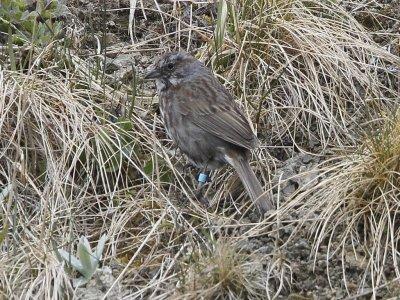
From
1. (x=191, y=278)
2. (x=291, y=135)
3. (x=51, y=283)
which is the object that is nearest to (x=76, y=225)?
(x=51, y=283)

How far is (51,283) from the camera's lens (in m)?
4.97

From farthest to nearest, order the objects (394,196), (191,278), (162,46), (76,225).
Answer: (162,46) < (76,225) < (394,196) < (191,278)

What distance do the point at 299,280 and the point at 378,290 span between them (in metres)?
0.38

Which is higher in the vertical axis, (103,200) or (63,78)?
(63,78)

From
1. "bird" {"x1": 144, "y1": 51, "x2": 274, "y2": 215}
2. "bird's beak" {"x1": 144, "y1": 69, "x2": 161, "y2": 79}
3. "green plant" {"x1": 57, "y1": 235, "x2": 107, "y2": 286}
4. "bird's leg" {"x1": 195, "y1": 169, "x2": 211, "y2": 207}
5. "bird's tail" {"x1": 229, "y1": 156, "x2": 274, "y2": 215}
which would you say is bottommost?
"bird's leg" {"x1": 195, "y1": 169, "x2": 211, "y2": 207}

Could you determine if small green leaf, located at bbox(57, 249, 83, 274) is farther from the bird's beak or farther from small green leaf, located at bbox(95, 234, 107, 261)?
the bird's beak

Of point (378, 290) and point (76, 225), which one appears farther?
point (76, 225)

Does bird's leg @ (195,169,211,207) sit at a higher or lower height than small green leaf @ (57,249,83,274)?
lower

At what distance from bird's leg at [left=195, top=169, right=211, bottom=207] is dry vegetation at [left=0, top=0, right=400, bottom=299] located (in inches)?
1.9

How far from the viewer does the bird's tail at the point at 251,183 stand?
5.55 m

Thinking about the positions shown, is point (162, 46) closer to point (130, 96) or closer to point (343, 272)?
point (130, 96)

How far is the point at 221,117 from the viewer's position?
6.08m

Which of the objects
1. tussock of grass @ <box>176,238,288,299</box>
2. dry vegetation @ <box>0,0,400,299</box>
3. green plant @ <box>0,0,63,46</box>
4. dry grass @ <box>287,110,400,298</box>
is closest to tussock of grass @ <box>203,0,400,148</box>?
dry vegetation @ <box>0,0,400,299</box>

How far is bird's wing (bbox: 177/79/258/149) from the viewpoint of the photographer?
234 inches
